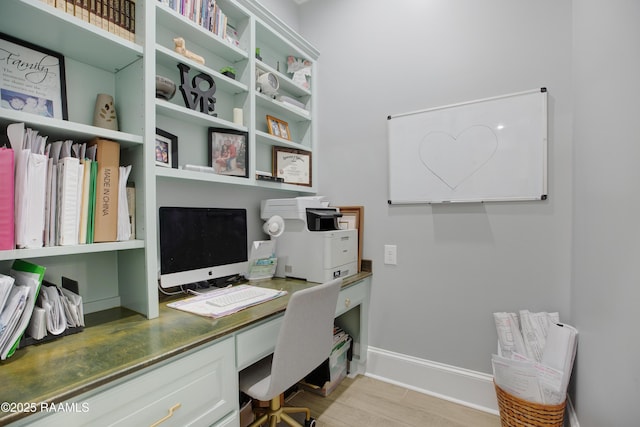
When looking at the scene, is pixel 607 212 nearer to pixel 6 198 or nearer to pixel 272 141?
pixel 272 141

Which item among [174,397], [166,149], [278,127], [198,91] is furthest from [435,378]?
[198,91]

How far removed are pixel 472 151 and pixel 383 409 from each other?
5.47 ft

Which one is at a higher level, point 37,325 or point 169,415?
point 37,325

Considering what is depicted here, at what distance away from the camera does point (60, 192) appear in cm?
104

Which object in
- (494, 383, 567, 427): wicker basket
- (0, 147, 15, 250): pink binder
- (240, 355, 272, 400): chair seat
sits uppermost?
(0, 147, 15, 250): pink binder

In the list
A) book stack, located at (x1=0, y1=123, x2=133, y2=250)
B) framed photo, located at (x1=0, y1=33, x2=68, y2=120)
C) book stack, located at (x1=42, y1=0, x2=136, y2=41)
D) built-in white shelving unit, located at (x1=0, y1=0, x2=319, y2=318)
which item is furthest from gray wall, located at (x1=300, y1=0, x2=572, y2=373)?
framed photo, located at (x1=0, y1=33, x2=68, y2=120)

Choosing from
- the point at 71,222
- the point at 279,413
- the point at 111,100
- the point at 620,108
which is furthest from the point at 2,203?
the point at 620,108

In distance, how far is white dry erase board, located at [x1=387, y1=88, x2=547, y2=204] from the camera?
171 cm

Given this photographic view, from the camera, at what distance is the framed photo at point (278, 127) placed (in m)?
2.12

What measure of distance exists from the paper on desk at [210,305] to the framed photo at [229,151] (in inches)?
27.2

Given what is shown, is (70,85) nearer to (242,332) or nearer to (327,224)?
(242,332)

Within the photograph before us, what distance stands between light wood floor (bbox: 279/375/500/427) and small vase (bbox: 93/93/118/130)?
183cm

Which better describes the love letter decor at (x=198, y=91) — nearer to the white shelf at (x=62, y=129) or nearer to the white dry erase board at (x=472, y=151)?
the white shelf at (x=62, y=129)

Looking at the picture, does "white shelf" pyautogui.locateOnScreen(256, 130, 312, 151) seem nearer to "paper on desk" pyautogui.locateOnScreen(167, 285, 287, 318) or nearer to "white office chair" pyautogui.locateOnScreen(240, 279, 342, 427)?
"paper on desk" pyautogui.locateOnScreen(167, 285, 287, 318)
